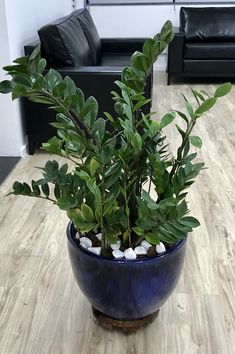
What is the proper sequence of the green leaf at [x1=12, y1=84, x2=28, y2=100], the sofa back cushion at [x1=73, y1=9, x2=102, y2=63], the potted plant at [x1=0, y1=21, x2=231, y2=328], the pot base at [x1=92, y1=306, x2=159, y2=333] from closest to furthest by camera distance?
1. the green leaf at [x1=12, y1=84, x2=28, y2=100]
2. the potted plant at [x1=0, y1=21, x2=231, y2=328]
3. the pot base at [x1=92, y1=306, x2=159, y2=333]
4. the sofa back cushion at [x1=73, y1=9, x2=102, y2=63]

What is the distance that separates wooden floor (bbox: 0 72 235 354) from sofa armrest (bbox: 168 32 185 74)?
271 centimetres

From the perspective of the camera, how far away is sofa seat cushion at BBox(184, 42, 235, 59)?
4719 mm

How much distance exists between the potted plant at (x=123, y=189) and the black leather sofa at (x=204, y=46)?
12.2 ft

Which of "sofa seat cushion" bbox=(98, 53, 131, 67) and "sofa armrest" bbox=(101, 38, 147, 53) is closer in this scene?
"sofa seat cushion" bbox=(98, 53, 131, 67)

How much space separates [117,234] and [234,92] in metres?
3.86

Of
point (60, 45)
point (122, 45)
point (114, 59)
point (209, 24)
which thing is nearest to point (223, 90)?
point (60, 45)

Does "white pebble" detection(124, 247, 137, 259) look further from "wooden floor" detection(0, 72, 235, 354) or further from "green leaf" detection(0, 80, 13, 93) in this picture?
"green leaf" detection(0, 80, 13, 93)

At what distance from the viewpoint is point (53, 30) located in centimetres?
269

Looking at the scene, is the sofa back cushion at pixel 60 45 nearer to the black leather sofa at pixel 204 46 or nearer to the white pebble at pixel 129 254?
the white pebble at pixel 129 254

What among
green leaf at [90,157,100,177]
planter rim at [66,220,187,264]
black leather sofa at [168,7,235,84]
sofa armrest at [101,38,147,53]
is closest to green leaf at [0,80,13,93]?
green leaf at [90,157,100,177]

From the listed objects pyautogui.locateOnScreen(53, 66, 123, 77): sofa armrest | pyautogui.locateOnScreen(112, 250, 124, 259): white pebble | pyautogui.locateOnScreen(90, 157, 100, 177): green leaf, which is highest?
pyautogui.locateOnScreen(90, 157, 100, 177): green leaf

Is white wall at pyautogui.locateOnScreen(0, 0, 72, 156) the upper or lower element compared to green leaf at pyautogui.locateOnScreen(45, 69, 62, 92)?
lower

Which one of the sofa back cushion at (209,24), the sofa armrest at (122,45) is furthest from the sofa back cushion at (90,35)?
the sofa back cushion at (209,24)

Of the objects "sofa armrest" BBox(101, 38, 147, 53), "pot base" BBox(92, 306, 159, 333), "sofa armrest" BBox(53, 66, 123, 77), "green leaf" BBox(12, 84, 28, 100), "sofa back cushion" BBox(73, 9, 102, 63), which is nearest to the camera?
"green leaf" BBox(12, 84, 28, 100)
